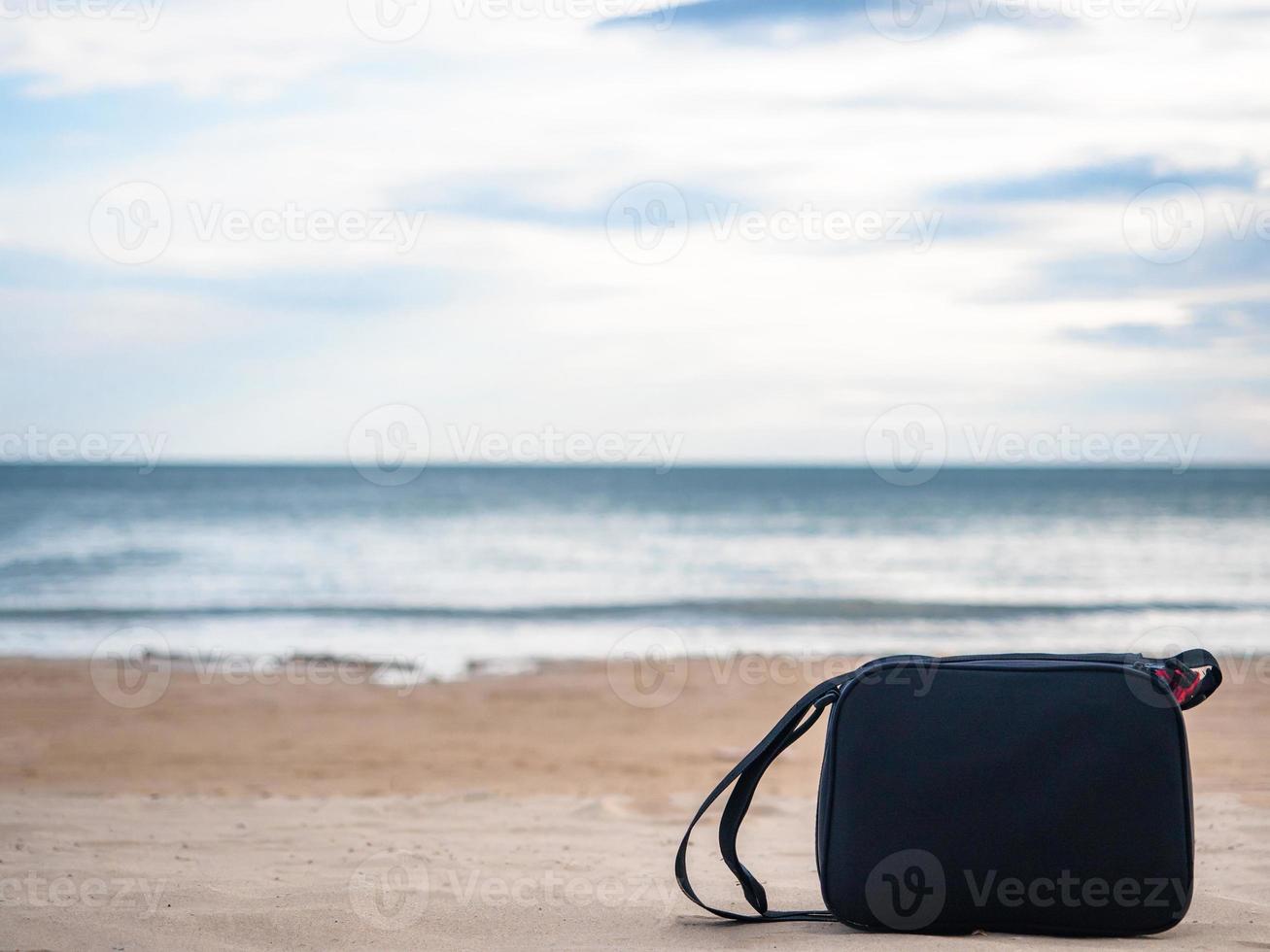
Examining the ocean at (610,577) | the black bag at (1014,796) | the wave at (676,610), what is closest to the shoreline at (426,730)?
the ocean at (610,577)

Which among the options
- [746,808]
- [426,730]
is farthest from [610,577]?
[746,808]

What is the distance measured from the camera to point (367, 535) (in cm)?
3055

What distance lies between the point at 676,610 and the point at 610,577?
4955 millimetres

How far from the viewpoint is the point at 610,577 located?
2112cm

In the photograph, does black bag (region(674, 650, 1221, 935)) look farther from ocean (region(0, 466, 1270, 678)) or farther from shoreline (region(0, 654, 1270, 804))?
A: ocean (region(0, 466, 1270, 678))

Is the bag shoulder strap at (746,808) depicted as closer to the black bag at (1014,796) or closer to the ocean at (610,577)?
the black bag at (1014,796)

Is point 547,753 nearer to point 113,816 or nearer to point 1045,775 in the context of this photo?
point 113,816

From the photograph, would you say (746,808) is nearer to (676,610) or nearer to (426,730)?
(426,730)

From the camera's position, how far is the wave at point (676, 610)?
50.2 feet

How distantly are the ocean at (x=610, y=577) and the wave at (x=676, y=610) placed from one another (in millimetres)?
86

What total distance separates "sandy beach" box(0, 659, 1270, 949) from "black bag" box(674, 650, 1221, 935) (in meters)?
0.09

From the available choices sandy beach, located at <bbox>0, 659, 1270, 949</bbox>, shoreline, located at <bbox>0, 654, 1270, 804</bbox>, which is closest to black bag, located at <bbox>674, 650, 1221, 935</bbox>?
sandy beach, located at <bbox>0, 659, 1270, 949</bbox>

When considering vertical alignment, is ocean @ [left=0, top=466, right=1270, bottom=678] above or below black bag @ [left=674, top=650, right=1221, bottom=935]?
below

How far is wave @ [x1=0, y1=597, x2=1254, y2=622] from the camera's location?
15289 millimetres
